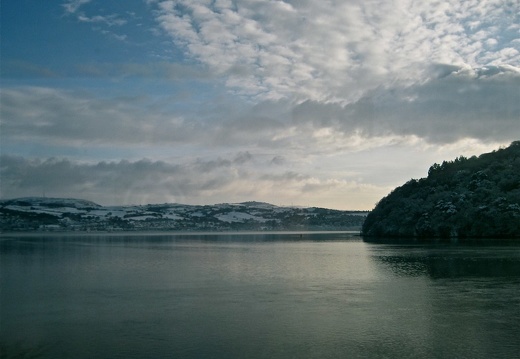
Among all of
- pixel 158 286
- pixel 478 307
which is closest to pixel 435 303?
pixel 478 307

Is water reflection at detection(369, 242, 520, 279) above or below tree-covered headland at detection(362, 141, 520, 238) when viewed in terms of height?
below

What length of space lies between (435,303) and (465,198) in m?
101

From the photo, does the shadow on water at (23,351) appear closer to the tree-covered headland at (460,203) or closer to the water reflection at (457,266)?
the water reflection at (457,266)

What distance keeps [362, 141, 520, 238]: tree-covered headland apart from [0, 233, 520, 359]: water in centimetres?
7013

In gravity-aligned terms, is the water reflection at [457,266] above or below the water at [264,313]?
above

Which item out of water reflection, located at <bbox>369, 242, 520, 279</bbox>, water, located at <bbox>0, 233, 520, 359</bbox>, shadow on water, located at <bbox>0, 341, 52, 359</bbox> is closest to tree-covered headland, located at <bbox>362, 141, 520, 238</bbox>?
water reflection, located at <bbox>369, 242, 520, 279</bbox>

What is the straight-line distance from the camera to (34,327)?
25.6m

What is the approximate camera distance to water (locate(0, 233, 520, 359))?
69.4 feet

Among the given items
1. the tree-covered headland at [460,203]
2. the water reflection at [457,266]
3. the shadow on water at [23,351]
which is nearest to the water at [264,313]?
the shadow on water at [23,351]

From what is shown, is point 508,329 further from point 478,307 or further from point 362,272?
point 362,272

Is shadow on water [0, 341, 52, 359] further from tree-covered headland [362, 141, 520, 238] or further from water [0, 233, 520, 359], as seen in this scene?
tree-covered headland [362, 141, 520, 238]

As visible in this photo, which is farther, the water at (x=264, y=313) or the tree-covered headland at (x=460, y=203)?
the tree-covered headland at (x=460, y=203)

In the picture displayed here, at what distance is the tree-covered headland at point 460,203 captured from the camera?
11431 centimetres

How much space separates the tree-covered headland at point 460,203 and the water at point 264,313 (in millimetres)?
70126
